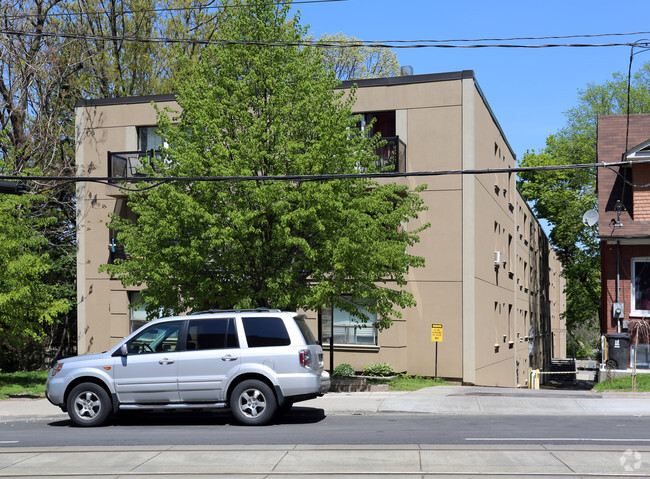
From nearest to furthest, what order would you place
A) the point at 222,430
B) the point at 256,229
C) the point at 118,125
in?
the point at 222,430, the point at 256,229, the point at 118,125

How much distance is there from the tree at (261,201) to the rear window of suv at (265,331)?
4806 millimetres

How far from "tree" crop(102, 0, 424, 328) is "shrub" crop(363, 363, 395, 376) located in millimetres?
3861

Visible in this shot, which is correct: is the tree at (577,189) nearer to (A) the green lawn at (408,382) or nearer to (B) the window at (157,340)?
(A) the green lawn at (408,382)

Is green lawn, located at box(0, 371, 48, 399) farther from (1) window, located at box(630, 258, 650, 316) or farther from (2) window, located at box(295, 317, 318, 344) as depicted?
(1) window, located at box(630, 258, 650, 316)

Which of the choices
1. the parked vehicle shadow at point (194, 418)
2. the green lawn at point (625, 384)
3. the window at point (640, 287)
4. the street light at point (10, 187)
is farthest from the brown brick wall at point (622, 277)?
the street light at point (10, 187)

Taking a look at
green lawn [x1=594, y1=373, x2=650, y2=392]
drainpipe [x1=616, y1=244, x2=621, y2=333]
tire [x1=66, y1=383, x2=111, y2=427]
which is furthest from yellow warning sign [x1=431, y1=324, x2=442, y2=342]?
tire [x1=66, y1=383, x2=111, y2=427]

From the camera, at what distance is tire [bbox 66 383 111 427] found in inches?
539

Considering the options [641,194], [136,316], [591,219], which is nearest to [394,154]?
[591,219]

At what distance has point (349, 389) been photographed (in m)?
19.9

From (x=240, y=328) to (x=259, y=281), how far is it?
6452mm

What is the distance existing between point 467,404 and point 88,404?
7.81 meters

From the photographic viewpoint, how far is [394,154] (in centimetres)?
2428

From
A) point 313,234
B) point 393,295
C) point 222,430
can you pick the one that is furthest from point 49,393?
point 393,295

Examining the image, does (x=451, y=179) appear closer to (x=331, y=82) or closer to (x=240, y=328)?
(x=331, y=82)
